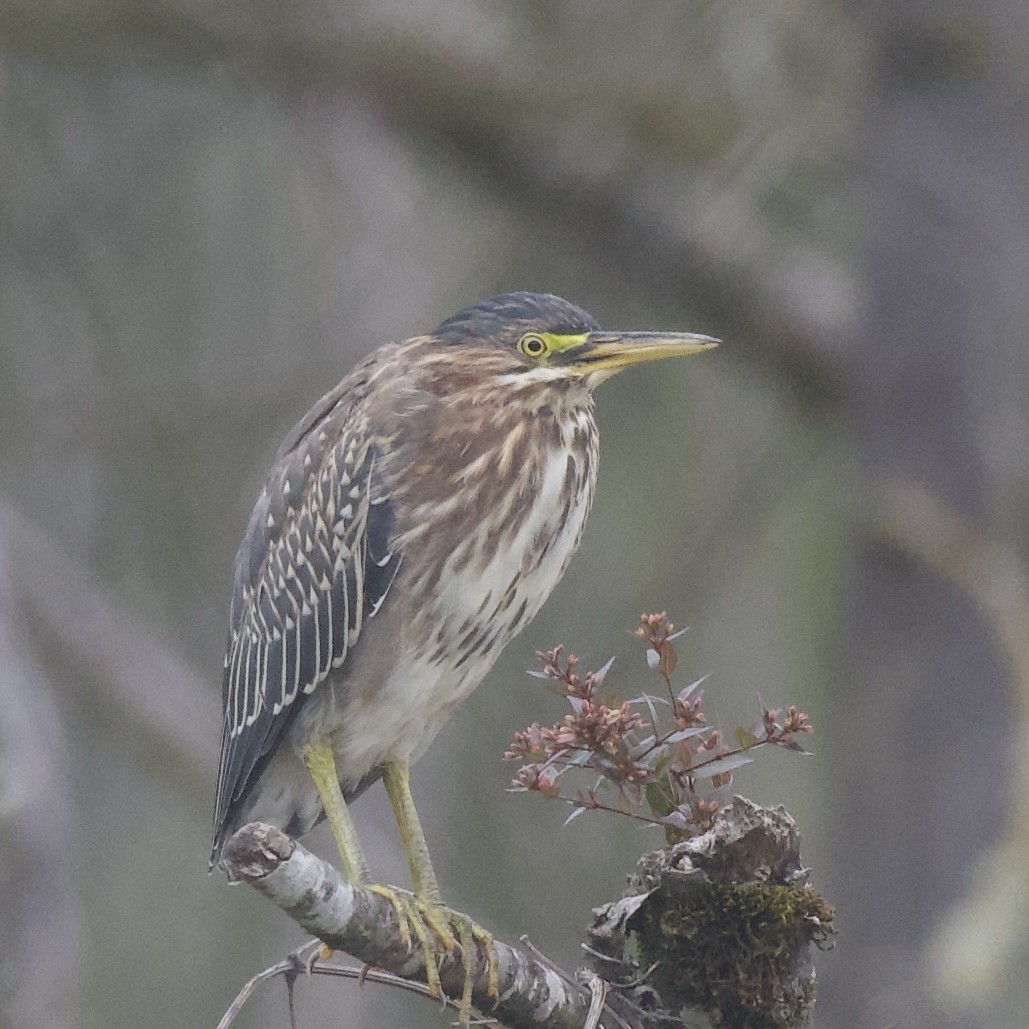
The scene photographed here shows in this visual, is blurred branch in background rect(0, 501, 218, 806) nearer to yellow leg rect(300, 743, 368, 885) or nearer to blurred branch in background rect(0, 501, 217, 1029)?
blurred branch in background rect(0, 501, 217, 1029)

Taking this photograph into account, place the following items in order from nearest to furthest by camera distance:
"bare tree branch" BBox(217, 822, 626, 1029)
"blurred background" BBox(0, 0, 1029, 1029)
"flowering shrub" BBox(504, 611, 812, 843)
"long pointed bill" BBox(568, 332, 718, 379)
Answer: "bare tree branch" BBox(217, 822, 626, 1029), "flowering shrub" BBox(504, 611, 812, 843), "long pointed bill" BBox(568, 332, 718, 379), "blurred background" BBox(0, 0, 1029, 1029)

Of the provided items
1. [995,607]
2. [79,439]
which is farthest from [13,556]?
[995,607]

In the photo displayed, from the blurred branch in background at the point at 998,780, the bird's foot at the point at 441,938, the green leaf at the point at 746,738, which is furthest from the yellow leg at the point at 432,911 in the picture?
the blurred branch in background at the point at 998,780

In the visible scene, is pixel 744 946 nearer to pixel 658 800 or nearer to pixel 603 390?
pixel 658 800

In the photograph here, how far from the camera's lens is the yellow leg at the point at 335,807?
127 inches

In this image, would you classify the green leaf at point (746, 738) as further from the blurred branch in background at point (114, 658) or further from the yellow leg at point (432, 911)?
the blurred branch in background at point (114, 658)

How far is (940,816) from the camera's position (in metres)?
5.68

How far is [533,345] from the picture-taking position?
334 centimetres

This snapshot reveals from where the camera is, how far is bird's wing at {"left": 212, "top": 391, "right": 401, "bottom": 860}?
3.37 meters

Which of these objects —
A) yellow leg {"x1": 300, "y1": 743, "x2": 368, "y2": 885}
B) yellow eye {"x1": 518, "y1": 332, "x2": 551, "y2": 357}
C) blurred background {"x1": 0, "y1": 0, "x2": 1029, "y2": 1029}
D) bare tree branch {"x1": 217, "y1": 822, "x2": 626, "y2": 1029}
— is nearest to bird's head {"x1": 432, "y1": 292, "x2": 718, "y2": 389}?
yellow eye {"x1": 518, "y1": 332, "x2": 551, "y2": 357}

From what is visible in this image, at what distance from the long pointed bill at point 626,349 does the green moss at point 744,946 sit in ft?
3.03

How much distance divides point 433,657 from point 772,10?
3.23 metres

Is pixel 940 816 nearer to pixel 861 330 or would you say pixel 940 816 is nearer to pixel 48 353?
pixel 861 330

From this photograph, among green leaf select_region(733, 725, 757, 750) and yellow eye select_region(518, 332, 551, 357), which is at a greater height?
yellow eye select_region(518, 332, 551, 357)
